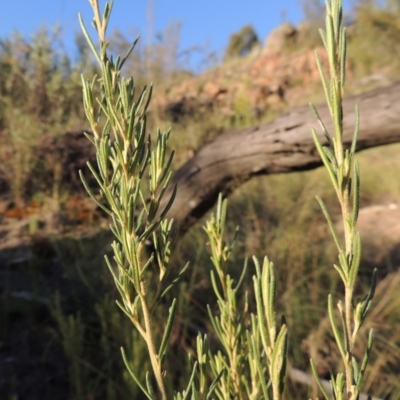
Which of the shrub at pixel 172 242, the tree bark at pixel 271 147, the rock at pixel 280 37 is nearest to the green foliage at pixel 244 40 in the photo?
the rock at pixel 280 37

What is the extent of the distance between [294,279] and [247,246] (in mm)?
396

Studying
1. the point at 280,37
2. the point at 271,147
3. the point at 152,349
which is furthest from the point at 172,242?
the point at 280,37

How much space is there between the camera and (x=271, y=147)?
293 cm

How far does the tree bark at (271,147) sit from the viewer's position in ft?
8.73

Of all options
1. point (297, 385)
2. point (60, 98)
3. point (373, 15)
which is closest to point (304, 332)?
point (297, 385)

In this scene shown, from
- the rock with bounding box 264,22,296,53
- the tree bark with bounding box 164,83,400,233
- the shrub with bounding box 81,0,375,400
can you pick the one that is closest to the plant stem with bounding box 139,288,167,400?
the shrub with bounding box 81,0,375,400

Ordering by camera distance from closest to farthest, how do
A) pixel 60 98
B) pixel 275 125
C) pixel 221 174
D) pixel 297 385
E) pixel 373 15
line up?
1. pixel 297 385
2. pixel 275 125
3. pixel 221 174
4. pixel 60 98
5. pixel 373 15

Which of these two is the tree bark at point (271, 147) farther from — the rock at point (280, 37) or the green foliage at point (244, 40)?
the green foliage at point (244, 40)

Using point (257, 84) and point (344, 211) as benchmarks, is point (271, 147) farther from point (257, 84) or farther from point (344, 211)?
point (257, 84)

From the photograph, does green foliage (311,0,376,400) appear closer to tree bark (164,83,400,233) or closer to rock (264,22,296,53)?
tree bark (164,83,400,233)

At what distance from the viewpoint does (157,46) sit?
759 centimetres

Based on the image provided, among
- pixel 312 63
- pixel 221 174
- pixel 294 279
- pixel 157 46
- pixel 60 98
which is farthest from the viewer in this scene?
pixel 312 63

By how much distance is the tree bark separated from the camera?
2662 mm

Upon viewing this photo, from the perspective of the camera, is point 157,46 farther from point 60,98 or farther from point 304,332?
point 304,332
